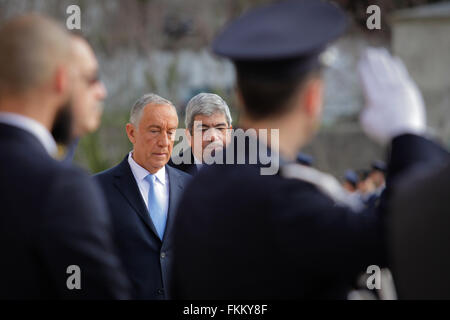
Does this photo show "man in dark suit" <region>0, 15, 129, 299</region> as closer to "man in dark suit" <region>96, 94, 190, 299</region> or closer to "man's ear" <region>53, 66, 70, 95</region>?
"man's ear" <region>53, 66, 70, 95</region>

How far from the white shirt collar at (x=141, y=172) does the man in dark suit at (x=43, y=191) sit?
155 cm

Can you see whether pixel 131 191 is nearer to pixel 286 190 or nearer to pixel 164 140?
pixel 164 140

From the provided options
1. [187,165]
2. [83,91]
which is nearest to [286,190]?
[83,91]

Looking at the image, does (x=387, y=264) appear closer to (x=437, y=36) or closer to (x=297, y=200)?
(x=297, y=200)

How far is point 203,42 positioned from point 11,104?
15.0 meters

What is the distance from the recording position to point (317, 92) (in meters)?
2.01

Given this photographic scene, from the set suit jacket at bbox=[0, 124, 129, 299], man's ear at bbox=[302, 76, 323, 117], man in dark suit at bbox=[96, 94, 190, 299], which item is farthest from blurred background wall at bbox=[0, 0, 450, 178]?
man's ear at bbox=[302, 76, 323, 117]

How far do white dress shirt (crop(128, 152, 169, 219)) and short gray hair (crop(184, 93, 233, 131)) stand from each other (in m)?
0.36

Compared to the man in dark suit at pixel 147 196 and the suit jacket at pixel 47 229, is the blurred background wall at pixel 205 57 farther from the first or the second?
→ the suit jacket at pixel 47 229

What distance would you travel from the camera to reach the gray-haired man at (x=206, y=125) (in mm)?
3768

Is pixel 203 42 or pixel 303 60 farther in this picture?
pixel 203 42

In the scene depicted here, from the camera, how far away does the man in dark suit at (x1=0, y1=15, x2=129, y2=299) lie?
1925 mm

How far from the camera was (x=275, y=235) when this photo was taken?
73.6 inches
